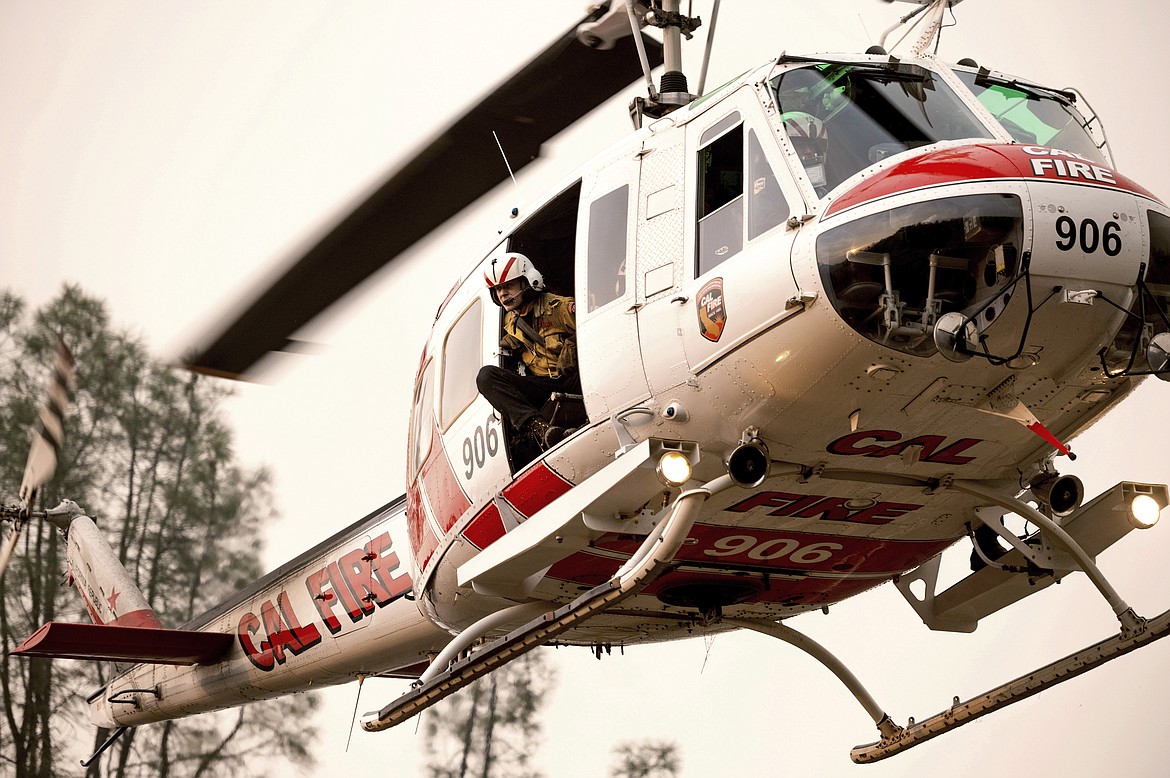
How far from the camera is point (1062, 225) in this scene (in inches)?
177

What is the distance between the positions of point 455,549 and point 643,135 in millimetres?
2359

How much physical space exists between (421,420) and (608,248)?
2117 mm

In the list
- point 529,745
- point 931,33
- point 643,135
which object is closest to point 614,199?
point 643,135

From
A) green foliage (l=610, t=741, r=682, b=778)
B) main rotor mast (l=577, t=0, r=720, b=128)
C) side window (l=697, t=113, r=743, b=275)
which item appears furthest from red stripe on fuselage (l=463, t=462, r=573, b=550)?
green foliage (l=610, t=741, r=682, b=778)

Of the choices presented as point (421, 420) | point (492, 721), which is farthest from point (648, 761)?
point (421, 420)

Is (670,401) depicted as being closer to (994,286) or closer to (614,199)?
(614,199)

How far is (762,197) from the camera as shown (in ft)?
16.4

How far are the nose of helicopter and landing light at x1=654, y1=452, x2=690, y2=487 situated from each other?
928mm

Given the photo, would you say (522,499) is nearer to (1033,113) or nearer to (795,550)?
(795,550)

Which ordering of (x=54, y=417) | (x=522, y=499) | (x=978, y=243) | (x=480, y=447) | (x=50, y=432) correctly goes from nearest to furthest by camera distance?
(x=978, y=243) → (x=522, y=499) → (x=480, y=447) → (x=54, y=417) → (x=50, y=432)

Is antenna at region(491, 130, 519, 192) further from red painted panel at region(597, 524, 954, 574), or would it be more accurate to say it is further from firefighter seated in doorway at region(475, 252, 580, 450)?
red painted panel at region(597, 524, 954, 574)

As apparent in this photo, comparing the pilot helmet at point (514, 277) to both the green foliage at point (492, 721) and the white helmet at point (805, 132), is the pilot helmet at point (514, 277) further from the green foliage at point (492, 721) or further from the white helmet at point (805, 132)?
the green foliage at point (492, 721)

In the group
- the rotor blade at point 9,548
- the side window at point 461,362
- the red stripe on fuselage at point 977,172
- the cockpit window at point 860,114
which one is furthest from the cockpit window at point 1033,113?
the rotor blade at point 9,548

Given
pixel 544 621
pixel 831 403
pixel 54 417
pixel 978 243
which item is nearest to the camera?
pixel 978 243
